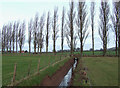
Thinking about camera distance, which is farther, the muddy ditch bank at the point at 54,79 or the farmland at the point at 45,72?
the muddy ditch bank at the point at 54,79

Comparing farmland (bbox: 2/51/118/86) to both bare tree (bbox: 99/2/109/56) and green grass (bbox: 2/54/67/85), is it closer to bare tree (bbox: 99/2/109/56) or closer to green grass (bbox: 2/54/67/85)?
green grass (bbox: 2/54/67/85)

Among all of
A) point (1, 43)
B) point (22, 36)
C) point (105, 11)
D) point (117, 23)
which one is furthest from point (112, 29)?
point (1, 43)

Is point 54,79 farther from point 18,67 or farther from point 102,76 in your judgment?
point 18,67

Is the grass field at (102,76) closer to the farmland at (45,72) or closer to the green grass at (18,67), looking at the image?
the farmland at (45,72)

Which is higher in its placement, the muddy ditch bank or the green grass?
the green grass

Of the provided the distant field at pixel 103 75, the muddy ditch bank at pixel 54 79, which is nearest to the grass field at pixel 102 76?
the distant field at pixel 103 75

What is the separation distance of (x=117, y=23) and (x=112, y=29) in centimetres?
169

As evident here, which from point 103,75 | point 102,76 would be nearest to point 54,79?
point 102,76

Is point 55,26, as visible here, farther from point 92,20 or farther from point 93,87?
point 93,87

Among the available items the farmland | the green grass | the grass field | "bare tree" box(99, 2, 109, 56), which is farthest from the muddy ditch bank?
"bare tree" box(99, 2, 109, 56)

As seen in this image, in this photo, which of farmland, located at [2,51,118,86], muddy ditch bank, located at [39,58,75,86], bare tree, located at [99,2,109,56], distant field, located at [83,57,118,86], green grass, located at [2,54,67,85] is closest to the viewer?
farmland, located at [2,51,118,86]

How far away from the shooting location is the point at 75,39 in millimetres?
35250

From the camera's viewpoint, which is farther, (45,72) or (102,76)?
(102,76)

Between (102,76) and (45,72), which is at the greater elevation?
(45,72)
